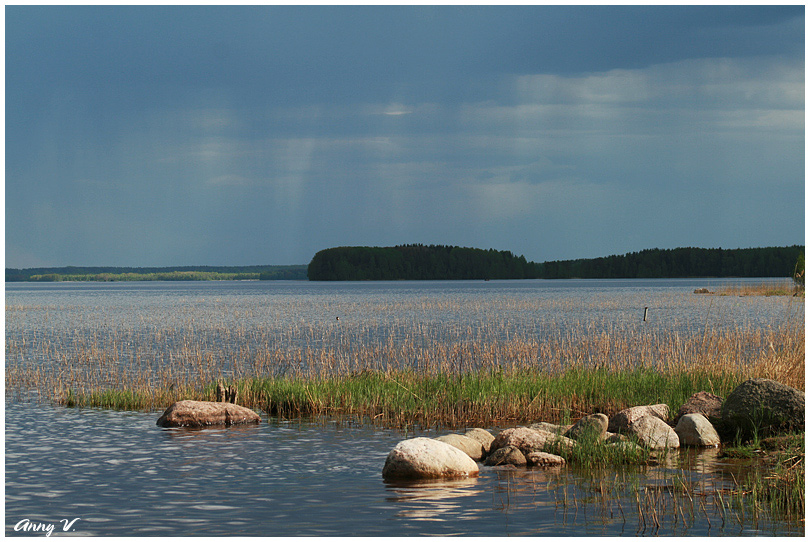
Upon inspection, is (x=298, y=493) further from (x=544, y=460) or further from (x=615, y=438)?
(x=615, y=438)

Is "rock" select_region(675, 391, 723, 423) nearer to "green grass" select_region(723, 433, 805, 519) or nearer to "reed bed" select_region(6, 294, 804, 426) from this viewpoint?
"reed bed" select_region(6, 294, 804, 426)

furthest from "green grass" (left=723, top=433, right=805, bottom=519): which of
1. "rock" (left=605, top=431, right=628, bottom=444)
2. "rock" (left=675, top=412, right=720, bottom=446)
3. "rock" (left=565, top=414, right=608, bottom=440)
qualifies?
"rock" (left=565, top=414, right=608, bottom=440)

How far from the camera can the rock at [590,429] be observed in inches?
535

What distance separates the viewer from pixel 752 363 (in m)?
20.8

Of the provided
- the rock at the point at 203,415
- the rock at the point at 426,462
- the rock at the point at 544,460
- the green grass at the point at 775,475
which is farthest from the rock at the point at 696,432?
the rock at the point at 203,415

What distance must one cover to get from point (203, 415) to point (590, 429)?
26.3 feet

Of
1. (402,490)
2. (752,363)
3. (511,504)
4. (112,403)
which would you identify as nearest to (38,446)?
(112,403)

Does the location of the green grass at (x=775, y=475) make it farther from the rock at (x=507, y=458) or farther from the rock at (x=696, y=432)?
the rock at (x=507, y=458)

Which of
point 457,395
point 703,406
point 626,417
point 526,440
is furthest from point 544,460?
point 457,395

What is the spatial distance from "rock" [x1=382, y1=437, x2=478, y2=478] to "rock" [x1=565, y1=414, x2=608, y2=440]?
2308 millimetres

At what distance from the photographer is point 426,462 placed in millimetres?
12070

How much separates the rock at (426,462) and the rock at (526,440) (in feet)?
A: 3.93

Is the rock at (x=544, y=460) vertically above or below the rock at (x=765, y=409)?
below

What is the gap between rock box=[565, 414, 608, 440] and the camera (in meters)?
13.6
